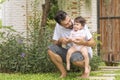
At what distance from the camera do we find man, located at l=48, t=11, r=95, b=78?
270 inches

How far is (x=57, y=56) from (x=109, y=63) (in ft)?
7.59

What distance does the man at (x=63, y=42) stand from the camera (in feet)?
22.5

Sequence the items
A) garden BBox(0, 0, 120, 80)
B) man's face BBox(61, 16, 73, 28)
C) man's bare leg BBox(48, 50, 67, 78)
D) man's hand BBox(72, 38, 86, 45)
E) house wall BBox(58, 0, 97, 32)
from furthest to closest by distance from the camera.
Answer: house wall BBox(58, 0, 97, 32)
garden BBox(0, 0, 120, 80)
man's bare leg BBox(48, 50, 67, 78)
man's face BBox(61, 16, 73, 28)
man's hand BBox(72, 38, 86, 45)

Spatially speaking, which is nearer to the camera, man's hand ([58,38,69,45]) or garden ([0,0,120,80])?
man's hand ([58,38,69,45])

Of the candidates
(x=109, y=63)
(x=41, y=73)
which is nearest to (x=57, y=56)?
(x=41, y=73)

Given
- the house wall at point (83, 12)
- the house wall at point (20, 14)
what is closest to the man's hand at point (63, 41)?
the house wall at point (83, 12)

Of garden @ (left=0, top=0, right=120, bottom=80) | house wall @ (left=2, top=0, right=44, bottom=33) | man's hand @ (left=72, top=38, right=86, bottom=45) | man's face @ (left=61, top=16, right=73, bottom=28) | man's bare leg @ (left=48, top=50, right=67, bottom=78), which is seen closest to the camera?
man's hand @ (left=72, top=38, right=86, bottom=45)

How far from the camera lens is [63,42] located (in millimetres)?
6930

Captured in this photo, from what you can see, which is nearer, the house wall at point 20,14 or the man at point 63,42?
the man at point 63,42

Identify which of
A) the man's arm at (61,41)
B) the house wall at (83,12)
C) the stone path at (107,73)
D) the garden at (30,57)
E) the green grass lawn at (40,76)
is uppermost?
the house wall at (83,12)

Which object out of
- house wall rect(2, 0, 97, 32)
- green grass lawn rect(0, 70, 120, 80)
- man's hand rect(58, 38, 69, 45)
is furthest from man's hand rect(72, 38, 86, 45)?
house wall rect(2, 0, 97, 32)

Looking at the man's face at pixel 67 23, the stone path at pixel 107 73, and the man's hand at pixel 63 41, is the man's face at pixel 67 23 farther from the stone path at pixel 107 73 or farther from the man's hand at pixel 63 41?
the stone path at pixel 107 73

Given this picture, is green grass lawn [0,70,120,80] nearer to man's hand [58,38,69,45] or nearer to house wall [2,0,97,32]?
man's hand [58,38,69,45]

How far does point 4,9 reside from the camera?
9.72 metres
